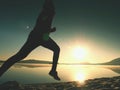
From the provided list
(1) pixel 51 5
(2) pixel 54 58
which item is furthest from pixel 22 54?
(1) pixel 51 5

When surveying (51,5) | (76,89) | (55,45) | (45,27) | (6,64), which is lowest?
(76,89)

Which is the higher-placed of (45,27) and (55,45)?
(45,27)

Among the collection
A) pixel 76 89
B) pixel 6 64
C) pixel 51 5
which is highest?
pixel 51 5

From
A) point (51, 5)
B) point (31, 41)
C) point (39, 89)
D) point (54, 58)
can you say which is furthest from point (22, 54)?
point (39, 89)

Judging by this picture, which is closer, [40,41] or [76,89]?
[40,41]

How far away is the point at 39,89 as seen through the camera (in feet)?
39.7

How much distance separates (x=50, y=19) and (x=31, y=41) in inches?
40.7

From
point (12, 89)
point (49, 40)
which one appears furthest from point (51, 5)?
point (12, 89)

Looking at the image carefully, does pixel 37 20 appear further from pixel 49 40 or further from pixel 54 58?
pixel 54 58

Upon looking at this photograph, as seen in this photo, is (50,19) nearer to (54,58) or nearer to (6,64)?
(54,58)

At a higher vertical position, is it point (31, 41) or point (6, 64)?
point (31, 41)

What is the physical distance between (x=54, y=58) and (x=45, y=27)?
130 cm

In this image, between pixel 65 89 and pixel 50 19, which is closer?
pixel 50 19

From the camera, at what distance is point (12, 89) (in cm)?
1141
